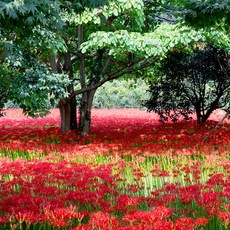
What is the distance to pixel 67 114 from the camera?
45.9 feet

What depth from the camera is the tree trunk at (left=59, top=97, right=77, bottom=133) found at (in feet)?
45.4

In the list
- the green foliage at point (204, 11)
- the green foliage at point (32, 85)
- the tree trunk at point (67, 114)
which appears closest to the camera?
the green foliage at point (204, 11)

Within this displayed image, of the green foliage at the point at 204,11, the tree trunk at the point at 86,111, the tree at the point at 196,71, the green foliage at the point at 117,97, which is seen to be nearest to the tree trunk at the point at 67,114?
the tree trunk at the point at 86,111

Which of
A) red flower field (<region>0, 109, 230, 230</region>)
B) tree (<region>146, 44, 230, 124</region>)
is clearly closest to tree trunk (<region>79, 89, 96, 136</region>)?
tree (<region>146, 44, 230, 124</region>)

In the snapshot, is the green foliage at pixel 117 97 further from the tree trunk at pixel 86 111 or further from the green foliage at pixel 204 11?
the green foliage at pixel 204 11

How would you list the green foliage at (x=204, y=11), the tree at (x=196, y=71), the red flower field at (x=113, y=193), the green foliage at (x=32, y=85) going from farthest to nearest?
the tree at (x=196, y=71)
the green foliage at (x=32, y=85)
the green foliage at (x=204, y=11)
the red flower field at (x=113, y=193)

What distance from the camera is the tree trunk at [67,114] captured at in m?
13.8

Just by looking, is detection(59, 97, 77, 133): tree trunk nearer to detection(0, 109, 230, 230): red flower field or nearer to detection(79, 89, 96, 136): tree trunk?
detection(79, 89, 96, 136): tree trunk

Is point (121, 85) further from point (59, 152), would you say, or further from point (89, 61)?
point (59, 152)

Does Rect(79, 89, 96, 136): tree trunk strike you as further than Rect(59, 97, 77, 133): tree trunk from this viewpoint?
No

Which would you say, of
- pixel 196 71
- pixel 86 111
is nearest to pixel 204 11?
pixel 86 111

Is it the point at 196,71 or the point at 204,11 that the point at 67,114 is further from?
the point at 204,11

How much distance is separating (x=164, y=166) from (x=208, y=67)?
390 inches

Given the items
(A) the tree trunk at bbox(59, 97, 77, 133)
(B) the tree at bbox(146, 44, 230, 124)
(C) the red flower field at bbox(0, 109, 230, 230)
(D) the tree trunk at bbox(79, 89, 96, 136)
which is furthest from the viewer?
(B) the tree at bbox(146, 44, 230, 124)
